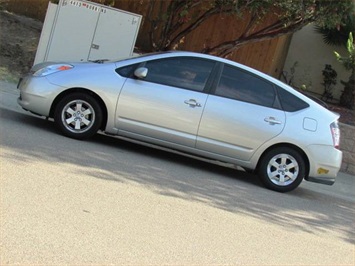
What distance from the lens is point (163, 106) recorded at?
8.08m

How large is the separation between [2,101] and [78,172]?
3730 millimetres

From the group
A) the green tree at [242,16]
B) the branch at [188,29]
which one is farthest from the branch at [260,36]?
→ the branch at [188,29]

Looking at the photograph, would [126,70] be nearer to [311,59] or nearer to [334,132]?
[334,132]

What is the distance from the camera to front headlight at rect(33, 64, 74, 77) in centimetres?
828

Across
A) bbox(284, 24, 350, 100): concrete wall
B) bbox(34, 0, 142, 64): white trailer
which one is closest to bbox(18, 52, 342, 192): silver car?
bbox(34, 0, 142, 64): white trailer

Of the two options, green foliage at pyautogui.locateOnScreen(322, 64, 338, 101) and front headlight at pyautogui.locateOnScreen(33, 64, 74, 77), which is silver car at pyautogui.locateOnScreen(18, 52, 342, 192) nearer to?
front headlight at pyautogui.locateOnScreen(33, 64, 74, 77)

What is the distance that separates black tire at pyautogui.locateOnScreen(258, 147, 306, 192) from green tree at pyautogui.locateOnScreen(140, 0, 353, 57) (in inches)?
175

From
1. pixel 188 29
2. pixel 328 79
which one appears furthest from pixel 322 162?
pixel 328 79

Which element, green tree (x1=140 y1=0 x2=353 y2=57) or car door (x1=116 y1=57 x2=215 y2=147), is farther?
green tree (x1=140 y1=0 x2=353 y2=57)

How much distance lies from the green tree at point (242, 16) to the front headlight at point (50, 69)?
16.3 feet

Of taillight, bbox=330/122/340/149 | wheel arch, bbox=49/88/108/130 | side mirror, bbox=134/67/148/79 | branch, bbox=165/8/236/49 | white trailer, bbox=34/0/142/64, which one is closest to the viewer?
side mirror, bbox=134/67/148/79

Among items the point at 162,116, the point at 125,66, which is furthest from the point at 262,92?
the point at 125,66

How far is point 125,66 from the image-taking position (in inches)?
326

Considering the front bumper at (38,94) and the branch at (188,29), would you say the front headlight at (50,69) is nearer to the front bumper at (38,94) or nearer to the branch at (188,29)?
the front bumper at (38,94)
